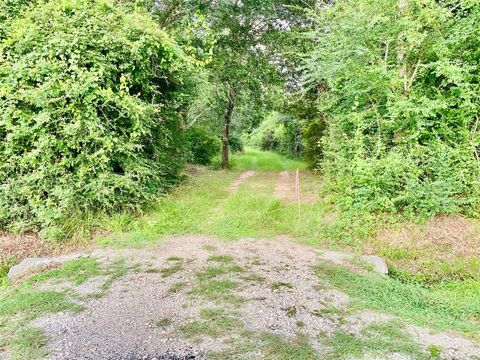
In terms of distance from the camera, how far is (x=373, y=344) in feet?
9.36

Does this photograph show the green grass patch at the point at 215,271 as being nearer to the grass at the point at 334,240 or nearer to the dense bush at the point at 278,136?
the grass at the point at 334,240

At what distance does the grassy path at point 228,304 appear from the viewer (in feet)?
9.30

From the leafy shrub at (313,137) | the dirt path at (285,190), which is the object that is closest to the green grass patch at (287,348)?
the dirt path at (285,190)

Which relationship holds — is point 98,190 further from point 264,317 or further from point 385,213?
point 385,213

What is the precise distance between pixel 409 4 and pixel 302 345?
6.13 metres

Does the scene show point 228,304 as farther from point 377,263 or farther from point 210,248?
point 377,263

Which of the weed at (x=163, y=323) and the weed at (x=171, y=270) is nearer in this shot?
the weed at (x=163, y=323)

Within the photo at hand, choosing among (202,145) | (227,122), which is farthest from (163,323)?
(202,145)

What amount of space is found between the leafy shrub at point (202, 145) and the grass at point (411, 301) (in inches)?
432

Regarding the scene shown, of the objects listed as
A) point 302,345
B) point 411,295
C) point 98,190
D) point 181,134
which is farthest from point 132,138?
point 411,295

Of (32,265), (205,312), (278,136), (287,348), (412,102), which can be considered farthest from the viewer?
(278,136)

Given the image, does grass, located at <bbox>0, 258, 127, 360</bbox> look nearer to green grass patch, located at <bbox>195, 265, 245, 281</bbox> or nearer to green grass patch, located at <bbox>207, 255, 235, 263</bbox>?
green grass patch, located at <bbox>195, 265, 245, 281</bbox>

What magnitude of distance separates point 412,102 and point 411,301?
12.2ft

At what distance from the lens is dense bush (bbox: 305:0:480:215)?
5.58 metres
